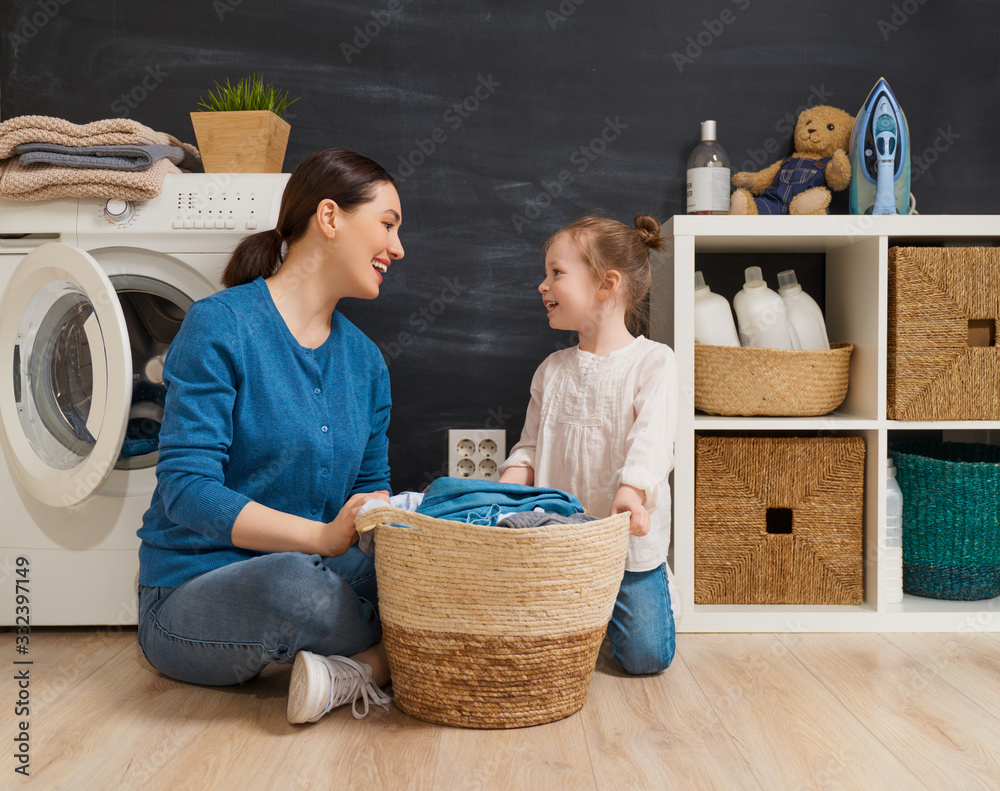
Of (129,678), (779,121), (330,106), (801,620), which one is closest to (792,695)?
(801,620)

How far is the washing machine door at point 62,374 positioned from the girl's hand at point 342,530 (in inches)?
18.5

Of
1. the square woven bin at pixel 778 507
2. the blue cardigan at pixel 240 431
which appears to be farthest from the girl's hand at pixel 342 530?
the square woven bin at pixel 778 507

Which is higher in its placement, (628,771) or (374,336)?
(374,336)

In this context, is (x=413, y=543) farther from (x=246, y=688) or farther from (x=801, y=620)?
(x=801, y=620)

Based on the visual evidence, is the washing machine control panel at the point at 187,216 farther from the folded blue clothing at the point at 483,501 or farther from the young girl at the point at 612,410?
the folded blue clothing at the point at 483,501

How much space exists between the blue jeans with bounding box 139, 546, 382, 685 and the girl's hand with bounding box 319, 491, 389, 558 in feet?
0.17

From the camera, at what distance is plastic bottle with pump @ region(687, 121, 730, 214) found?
1.84 m

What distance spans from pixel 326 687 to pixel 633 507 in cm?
55

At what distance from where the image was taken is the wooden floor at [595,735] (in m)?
1.07

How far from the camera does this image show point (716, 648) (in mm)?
1603

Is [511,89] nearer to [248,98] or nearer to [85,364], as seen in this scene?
[248,98]

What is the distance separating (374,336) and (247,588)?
0.86 m

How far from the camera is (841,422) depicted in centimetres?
168

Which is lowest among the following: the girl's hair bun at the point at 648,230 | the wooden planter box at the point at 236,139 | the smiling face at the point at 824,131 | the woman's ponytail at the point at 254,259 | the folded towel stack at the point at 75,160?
the woman's ponytail at the point at 254,259
